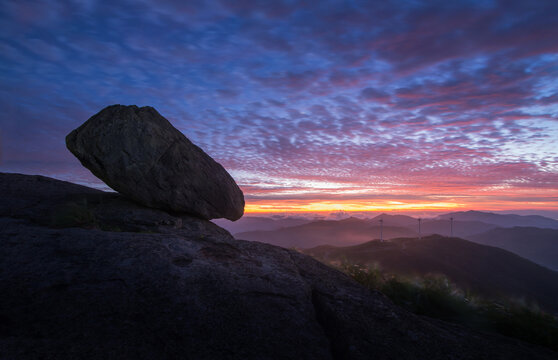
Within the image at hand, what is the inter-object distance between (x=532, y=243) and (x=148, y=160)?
220918mm

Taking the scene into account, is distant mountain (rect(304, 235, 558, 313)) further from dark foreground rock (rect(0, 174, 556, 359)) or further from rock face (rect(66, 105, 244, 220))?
dark foreground rock (rect(0, 174, 556, 359))

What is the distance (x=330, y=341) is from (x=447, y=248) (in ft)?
241

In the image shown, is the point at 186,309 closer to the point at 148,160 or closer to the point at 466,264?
the point at 148,160

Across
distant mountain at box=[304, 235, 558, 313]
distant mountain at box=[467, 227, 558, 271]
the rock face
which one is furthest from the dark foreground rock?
distant mountain at box=[467, 227, 558, 271]

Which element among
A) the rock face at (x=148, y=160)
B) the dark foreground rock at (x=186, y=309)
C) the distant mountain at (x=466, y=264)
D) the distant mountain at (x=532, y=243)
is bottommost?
the distant mountain at (x=532, y=243)

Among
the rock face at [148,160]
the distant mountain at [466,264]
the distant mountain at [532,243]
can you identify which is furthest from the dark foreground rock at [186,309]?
the distant mountain at [532,243]

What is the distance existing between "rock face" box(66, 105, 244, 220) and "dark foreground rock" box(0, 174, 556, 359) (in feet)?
16.2

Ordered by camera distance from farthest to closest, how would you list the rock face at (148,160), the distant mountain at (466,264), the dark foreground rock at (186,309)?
the distant mountain at (466,264), the rock face at (148,160), the dark foreground rock at (186,309)

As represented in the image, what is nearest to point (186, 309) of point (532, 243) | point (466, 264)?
point (466, 264)

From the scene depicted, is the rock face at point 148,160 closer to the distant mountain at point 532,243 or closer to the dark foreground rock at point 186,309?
the dark foreground rock at point 186,309

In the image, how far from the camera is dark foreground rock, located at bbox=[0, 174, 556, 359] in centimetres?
504

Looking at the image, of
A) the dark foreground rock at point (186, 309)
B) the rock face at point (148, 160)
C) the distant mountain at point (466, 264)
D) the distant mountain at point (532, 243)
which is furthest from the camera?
the distant mountain at point (532, 243)

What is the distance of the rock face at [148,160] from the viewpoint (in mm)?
13391

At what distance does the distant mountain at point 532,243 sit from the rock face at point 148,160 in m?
185
